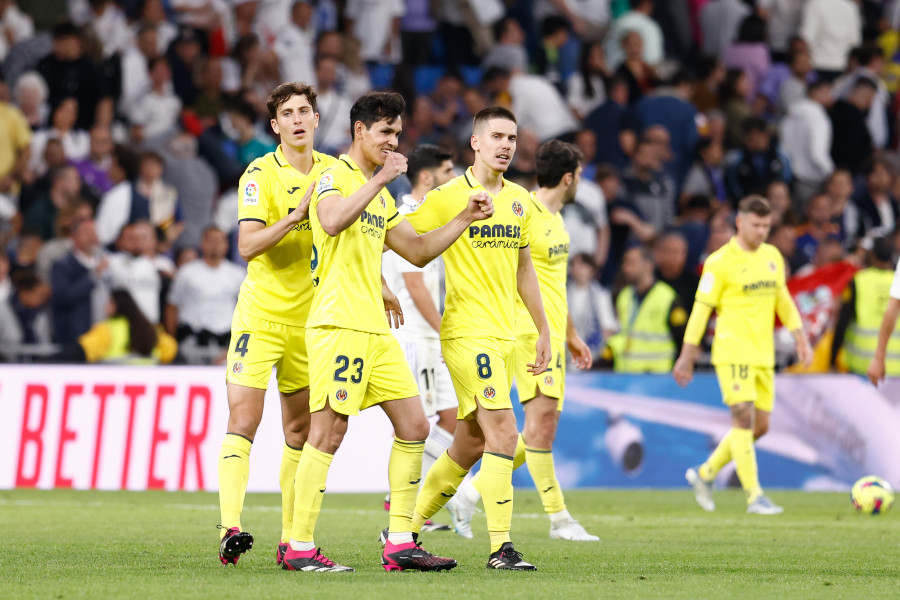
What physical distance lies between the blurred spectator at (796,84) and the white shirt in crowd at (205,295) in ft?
33.2

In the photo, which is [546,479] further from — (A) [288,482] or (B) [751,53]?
(B) [751,53]

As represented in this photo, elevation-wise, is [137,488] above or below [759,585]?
below

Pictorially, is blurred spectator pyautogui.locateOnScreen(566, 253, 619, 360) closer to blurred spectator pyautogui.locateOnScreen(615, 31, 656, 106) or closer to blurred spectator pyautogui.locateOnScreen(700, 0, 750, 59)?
blurred spectator pyautogui.locateOnScreen(615, 31, 656, 106)

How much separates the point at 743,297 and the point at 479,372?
5566 mm

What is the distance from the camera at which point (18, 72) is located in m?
17.5

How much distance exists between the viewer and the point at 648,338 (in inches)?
607

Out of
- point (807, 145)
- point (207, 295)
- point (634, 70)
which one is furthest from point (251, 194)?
point (807, 145)

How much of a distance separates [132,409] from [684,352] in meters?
5.60

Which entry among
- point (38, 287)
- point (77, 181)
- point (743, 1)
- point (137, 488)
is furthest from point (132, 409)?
point (743, 1)

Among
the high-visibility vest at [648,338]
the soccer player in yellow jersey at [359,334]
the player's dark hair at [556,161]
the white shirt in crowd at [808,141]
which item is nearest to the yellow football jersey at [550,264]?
the player's dark hair at [556,161]

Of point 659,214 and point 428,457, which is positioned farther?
point 659,214

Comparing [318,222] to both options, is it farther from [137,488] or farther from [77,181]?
[77,181]

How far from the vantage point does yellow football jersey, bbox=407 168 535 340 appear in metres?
7.49

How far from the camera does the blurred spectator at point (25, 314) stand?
14.6m
